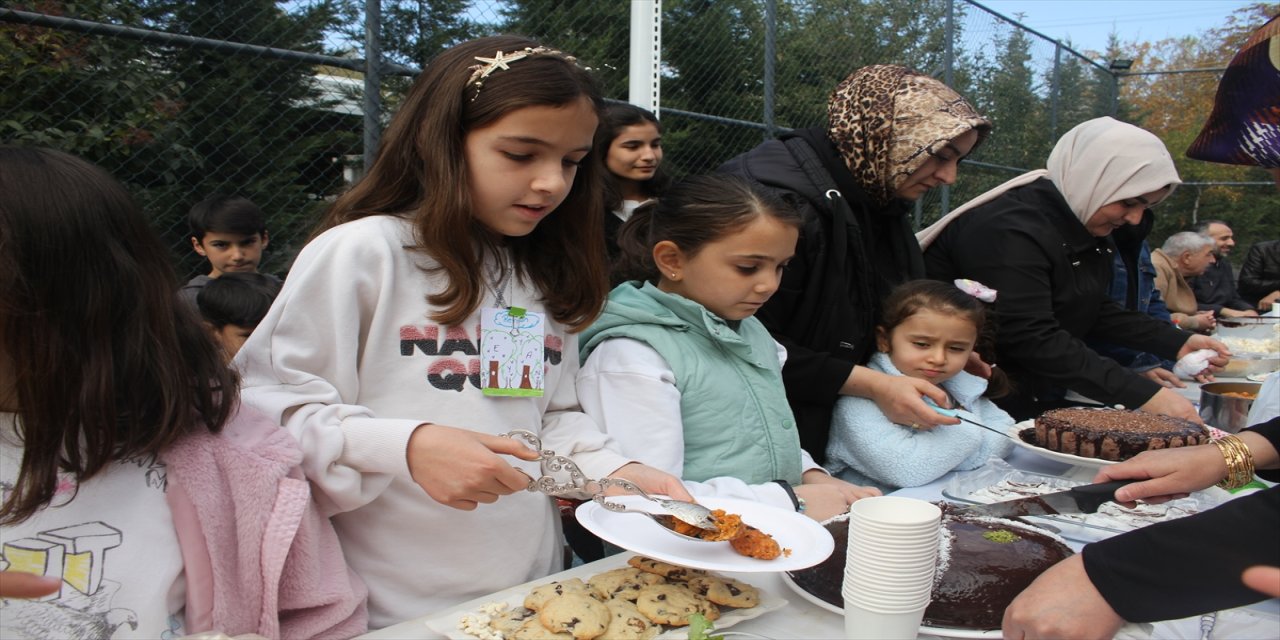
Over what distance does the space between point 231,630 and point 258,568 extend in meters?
0.09

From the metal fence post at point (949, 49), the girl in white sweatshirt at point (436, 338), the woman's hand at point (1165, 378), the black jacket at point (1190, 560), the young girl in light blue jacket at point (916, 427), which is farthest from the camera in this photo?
the metal fence post at point (949, 49)

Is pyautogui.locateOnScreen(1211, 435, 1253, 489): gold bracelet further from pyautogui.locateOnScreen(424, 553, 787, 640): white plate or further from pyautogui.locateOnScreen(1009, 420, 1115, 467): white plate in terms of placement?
pyautogui.locateOnScreen(424, 553, 787, 640): white plate

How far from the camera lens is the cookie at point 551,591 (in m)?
1.32

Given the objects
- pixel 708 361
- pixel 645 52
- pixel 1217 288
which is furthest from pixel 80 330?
pixel 1217 288

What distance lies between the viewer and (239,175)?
14.6 feet

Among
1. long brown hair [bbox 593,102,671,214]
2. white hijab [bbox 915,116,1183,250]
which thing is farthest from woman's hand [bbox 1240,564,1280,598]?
long brown hair [bbox 593,102,671,214]

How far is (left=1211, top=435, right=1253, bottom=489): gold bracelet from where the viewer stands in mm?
1840

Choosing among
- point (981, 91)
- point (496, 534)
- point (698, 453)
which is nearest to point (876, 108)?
point (698, 453)

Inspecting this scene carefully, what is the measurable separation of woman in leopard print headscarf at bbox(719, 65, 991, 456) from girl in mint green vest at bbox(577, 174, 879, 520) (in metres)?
0.32

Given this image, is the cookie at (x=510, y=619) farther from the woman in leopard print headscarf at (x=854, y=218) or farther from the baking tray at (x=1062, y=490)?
the woman in leopard print headscarf at (x=854, y=218)

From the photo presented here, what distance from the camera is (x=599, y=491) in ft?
4.73

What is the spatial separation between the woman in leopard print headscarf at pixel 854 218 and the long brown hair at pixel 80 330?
1647 mm

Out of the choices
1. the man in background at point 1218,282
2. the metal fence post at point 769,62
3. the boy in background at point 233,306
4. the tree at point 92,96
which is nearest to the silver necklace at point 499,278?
the boy in background at point 233,306

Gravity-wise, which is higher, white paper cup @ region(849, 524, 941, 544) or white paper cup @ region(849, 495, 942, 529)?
white paper cup @ region(849, 495, 942, 529)
